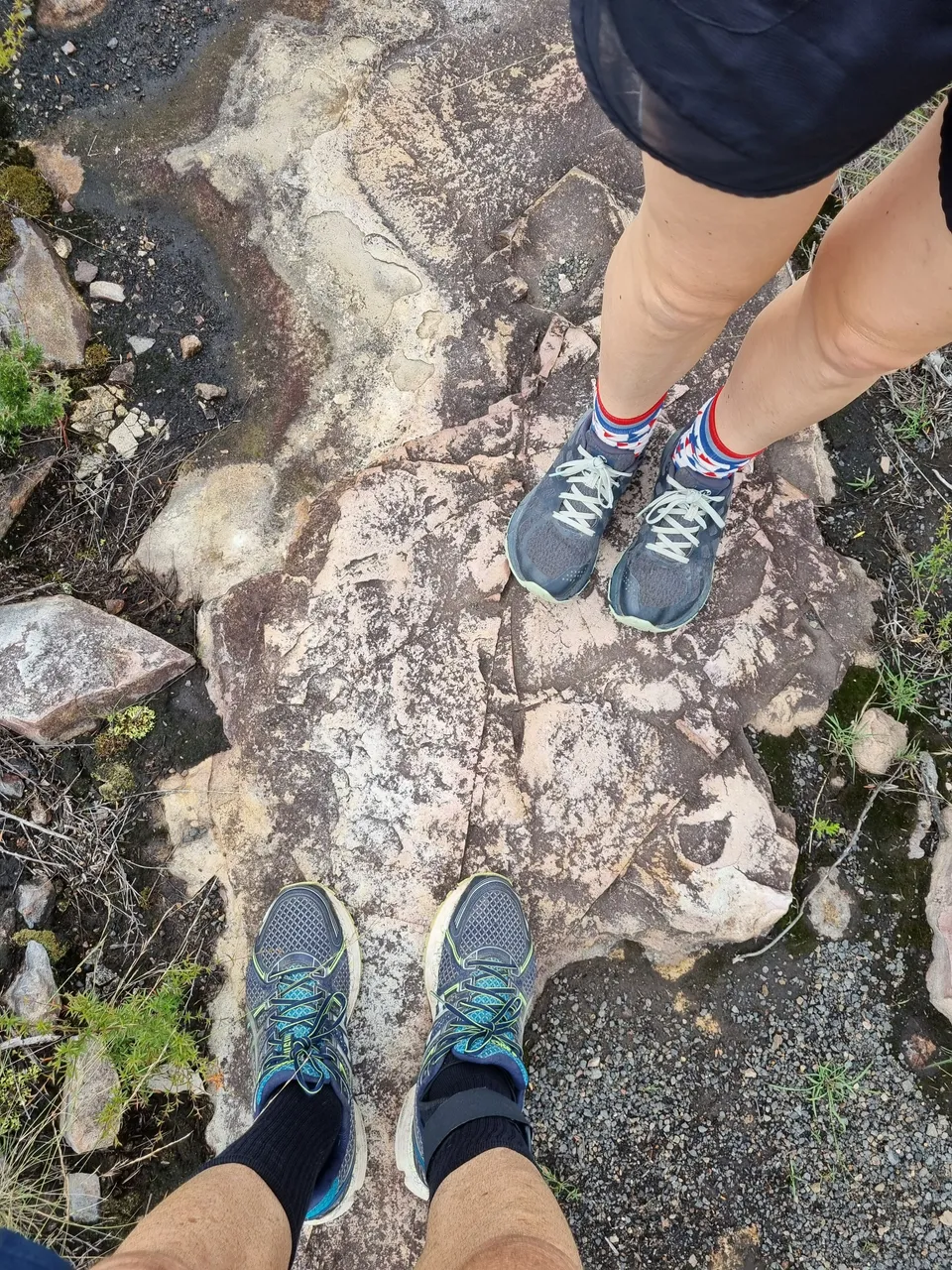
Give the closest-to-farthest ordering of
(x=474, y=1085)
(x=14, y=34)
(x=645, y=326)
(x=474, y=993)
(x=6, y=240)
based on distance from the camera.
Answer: (x=645, y=326) < (x=474, y=1085) < (x=474, y=993) < (x=6, y=240) < (x=14, y=34)

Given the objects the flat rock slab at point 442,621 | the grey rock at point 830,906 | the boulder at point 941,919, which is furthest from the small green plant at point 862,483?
the grey rock at point 830,906

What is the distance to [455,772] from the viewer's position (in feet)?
6.73

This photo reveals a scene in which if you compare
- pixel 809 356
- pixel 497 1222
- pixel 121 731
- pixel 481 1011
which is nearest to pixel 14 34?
pixel 121 731

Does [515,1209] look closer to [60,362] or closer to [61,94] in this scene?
[60,362]


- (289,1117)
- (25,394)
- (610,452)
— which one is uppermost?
(25,394)

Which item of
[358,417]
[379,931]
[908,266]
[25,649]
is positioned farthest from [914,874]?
[25,649]

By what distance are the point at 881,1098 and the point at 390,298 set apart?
8.57ft

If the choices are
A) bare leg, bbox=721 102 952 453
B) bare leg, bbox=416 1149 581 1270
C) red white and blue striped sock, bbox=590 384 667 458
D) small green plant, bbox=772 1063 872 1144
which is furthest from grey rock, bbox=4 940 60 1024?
bare leg, bbox=721 102 952 453

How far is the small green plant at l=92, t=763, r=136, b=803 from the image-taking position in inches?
83.7

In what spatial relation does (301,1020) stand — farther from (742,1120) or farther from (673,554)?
(673,554)

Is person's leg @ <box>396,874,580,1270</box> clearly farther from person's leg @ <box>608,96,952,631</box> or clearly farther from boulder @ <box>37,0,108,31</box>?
boulder @ <box>37,0,108,31</box>

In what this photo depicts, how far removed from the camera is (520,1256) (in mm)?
1239

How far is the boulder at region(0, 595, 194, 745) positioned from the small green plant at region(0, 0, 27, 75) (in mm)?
1847

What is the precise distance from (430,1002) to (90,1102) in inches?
34.7
